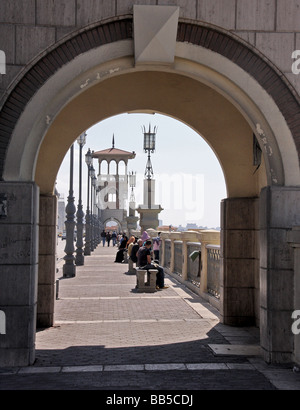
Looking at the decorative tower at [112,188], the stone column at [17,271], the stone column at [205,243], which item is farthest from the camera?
the decorative tower at [112,188]

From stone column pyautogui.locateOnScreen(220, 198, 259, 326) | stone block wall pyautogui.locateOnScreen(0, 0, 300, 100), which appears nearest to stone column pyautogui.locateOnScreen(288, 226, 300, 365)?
stone block wall pyautogui.locateOnScreen(0, 0, 300, 100)

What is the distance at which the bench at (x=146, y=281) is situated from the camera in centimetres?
1606

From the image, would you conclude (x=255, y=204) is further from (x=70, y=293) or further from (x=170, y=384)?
(x=70, y=293)

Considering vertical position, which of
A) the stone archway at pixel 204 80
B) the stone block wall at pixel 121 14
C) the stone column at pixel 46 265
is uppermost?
the stone block wall at pixel 121 14

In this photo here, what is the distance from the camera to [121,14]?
7.64 metres

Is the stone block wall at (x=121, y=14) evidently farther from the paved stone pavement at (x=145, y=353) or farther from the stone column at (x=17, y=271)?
the paved stone pavement at (x=145, y=353)

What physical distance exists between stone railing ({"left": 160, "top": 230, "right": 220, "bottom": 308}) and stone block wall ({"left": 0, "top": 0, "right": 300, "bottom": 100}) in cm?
597

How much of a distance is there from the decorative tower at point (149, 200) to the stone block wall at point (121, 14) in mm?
24443

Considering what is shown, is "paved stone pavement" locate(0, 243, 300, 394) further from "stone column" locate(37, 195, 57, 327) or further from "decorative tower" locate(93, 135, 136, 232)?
"decorative tower" locate(93, 135, 136, 232)

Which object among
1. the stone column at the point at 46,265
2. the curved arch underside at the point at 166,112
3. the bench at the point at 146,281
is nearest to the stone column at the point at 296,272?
the curved arch underside at the point at 166,112

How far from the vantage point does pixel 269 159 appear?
7918 millimetres

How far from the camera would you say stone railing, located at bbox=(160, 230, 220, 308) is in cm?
1334

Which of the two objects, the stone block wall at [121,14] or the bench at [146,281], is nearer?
the stone block wall at [121,14]
